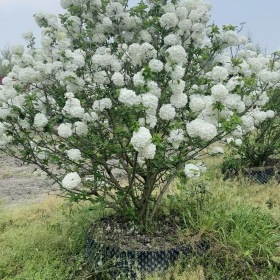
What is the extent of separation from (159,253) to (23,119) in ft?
4.90

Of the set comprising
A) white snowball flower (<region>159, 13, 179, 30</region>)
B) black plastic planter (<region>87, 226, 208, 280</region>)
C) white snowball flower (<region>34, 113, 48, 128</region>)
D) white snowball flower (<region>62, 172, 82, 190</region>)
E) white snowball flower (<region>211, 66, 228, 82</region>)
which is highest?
white snowball flower (<region>159, 13, 179, 30</region>)

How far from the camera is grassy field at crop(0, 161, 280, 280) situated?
12.4 feet

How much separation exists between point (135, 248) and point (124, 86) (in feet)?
4.27

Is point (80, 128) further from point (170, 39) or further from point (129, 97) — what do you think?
point (170, 39)

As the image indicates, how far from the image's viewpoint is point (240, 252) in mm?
3887

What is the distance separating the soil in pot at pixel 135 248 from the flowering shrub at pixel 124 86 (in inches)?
7.8

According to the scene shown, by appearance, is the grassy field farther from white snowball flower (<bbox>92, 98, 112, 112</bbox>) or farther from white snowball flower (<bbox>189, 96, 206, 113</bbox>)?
white snowball flower (<bbox>189, 96, 206, 113</bbox>)

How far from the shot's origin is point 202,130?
304 cm

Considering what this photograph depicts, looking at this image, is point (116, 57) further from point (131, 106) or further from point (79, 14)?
point (131, 106)

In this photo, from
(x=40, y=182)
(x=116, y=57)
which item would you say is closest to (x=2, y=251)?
(x=116, y=57)

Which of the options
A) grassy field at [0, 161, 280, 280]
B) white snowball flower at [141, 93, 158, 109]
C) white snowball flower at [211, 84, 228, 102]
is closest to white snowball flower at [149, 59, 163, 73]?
white snowball flower at [141, 93, 158, 109]

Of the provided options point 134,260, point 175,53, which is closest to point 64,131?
point 175,53

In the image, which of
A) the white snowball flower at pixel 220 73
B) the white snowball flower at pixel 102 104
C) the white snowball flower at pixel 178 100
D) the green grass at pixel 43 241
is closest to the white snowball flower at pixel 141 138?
the white snowball flower at pixel 178 100

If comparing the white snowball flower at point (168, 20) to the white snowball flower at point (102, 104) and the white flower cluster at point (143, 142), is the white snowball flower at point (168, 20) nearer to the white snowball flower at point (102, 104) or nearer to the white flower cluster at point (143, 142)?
the white snowball flower at point (102, 104)
